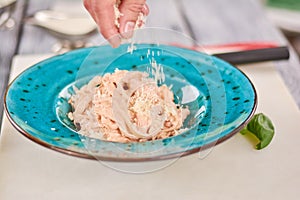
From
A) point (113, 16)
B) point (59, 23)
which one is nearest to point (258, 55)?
point (113, 16)

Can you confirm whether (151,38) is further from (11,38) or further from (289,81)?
(11,38)

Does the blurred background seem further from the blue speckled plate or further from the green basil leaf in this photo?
the green basil leaf

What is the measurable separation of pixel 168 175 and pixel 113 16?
0.30m

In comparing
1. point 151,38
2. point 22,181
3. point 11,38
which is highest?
point 151,38

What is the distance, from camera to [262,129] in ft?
3.14

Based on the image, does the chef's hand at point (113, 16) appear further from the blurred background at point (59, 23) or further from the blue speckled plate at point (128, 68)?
the blurred background at point (59, 23)

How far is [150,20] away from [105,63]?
575 millimetres

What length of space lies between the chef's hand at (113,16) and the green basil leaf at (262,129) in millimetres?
280

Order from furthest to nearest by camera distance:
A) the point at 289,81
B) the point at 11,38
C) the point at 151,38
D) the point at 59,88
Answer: the point at 11,38, the point at 289,81, the point at 151,38, the point at 59,88

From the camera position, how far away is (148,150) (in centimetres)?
77

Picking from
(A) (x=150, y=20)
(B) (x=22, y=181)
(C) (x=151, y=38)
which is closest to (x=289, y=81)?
(C) (x=151, y=38)

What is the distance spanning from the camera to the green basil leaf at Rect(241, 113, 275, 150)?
0.95 m

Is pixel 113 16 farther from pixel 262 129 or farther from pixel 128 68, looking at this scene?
pixel 262 129

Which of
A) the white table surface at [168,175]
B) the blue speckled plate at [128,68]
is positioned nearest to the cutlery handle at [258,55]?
the blue speckled plate at [128,68]
